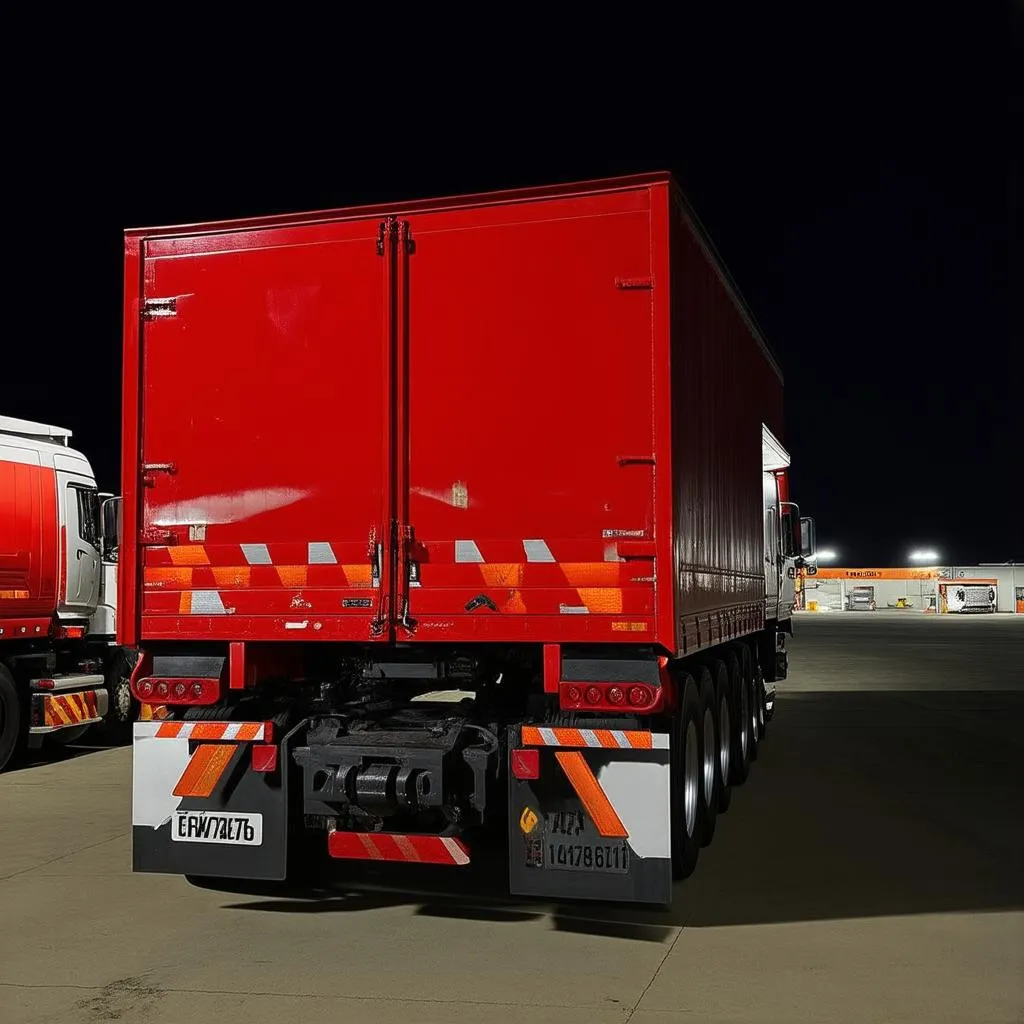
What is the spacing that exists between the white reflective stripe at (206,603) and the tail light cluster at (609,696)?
1.93 m

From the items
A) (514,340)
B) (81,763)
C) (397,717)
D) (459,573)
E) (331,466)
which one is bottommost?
(81,763)

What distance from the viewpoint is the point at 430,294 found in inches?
250

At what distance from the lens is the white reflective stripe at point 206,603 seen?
21.3ft

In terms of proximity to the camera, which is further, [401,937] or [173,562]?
[173,562]

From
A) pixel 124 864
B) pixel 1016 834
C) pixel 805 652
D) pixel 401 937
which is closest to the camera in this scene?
pixel 401 937

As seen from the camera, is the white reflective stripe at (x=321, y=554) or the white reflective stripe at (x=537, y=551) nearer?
the white reflective stripe at (x=537, y=551)

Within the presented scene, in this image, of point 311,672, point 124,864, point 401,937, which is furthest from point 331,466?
point 124,864

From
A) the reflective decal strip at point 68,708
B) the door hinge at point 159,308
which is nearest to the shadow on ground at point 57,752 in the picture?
the reflective decal strip at point 68,708

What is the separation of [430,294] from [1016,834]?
5710mm

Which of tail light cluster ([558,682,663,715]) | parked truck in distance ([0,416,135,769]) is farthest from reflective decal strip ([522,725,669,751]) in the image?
parked truck in distance ([0,416,135,769])

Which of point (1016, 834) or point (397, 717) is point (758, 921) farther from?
point (1016, 834)

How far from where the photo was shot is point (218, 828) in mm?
6332

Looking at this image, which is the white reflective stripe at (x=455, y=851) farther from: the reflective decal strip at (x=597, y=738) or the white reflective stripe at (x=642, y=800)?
the white reflective stripe at (x=642, y=800)

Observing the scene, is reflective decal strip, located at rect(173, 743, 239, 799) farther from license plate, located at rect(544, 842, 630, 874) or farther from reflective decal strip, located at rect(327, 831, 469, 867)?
license plate, located at rect(544, 842, 630, 874)
